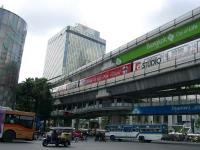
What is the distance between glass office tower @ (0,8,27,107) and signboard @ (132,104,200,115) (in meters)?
23.6

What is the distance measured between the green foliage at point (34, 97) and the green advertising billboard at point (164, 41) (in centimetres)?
1853

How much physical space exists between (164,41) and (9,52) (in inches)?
1217

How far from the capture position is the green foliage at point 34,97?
59.1 m

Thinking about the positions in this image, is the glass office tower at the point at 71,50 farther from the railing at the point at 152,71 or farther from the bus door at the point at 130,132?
Answer: the bus door at the point at 130,132

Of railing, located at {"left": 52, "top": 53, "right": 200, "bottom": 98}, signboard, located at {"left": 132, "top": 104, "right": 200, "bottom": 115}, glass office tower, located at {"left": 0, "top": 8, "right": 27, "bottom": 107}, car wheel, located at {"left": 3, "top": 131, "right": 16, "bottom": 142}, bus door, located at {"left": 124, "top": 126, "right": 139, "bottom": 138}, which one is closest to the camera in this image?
car wheel, located at {"left": 3, "top": 131, "right": 16, "bottom": 142}

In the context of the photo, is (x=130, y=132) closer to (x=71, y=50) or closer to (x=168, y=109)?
(x=168, y=109)

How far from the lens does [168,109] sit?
44.4 metres

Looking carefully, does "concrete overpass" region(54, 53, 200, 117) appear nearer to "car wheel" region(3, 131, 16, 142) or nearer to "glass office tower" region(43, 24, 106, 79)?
"car wheel" region(3, 131, 16, 142)

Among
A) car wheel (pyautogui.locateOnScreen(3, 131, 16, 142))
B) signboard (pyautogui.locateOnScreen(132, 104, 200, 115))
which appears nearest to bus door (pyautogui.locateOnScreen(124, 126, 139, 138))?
signboard (pyautogui.locateOnScreen(132, 104, 200, 115))

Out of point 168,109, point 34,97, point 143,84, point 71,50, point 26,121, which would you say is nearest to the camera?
point 26,121

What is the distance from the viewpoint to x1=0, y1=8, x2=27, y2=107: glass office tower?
5509 centimetres

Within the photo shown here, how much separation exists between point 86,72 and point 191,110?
32.3m

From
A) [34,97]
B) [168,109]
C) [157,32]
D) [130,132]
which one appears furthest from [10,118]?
[34,97]

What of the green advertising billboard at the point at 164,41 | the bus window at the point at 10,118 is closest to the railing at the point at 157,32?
the green advertising billboard at the point at 164,41
